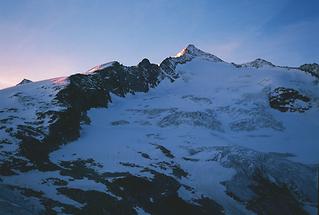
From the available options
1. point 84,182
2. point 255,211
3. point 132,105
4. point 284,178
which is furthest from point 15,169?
point 132,105

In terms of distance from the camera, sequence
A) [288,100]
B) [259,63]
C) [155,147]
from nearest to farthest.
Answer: [155,147], [288,100], [259,63]

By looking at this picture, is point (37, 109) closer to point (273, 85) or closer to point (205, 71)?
point (273, 85)

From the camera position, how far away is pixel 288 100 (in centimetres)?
10256

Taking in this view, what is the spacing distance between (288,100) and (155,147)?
1936 inches

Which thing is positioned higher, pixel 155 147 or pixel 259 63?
pixel 259 63

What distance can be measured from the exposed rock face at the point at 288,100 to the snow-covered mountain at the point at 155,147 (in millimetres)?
321

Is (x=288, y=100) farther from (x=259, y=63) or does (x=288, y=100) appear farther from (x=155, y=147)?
(x=259, y=63)

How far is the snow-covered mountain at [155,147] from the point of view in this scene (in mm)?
47406

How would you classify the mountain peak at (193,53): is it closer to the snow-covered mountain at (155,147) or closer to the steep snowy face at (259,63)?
the steep snowy face at (259,63)

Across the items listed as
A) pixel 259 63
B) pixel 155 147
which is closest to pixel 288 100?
pixel 155 147

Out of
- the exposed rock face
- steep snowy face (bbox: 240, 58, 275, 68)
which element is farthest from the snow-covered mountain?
steep snowy face (bbox: 240, 58, 275, 68)

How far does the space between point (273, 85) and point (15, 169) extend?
80659mm

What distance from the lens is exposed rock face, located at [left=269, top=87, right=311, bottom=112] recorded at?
9893 cm

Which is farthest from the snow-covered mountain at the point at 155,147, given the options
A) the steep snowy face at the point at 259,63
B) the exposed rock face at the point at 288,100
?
the steep snowy face at the point at 259,63
